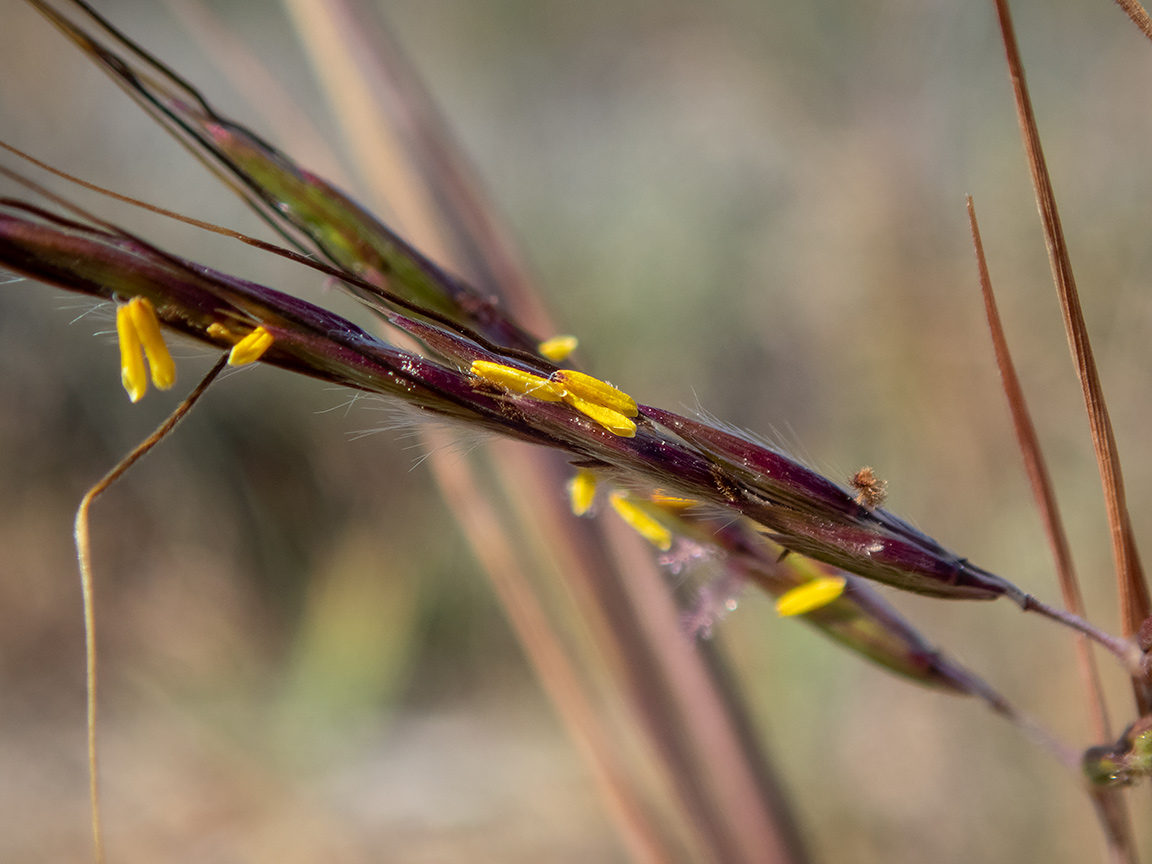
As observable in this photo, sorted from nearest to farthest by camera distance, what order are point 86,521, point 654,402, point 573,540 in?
point 86,521
point 573,540
point 654,402

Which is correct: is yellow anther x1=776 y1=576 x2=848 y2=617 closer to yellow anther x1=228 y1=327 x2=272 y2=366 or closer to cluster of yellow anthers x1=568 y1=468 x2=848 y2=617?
cluster of yellow anthers x1=568 y1=468 x2=848 y2=617

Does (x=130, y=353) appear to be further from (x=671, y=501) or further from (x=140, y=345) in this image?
(x=671, y=501)

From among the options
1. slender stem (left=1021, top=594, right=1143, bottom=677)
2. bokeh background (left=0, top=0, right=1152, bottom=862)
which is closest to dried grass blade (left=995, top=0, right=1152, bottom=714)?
slender stem (left=1021, top=594, right=1143, bottom=677)

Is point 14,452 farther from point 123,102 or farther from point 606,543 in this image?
point 606,543

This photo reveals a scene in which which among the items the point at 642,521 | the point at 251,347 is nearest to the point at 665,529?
the point at 642,521

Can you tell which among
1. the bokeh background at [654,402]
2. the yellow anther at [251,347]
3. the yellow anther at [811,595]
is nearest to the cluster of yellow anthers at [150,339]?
the yellow anther at [251,347]

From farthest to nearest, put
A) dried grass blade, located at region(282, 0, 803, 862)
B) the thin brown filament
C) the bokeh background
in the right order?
the bokeh background, dried grass blade, located at region(282, 0, 803, 862), the thin brown filament

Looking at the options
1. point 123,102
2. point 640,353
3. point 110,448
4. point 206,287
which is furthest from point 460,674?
point 123,102
